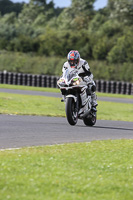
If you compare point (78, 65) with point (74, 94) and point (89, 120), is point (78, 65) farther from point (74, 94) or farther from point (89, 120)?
point (89, 120)

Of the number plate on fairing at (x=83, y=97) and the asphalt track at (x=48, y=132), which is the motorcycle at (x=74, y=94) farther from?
the asphalt track at (x=48, y=132)

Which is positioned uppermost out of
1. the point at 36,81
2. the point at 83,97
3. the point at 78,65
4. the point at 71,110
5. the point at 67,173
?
the point at 78,65

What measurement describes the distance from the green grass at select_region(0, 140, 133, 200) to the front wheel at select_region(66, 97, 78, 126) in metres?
2.20

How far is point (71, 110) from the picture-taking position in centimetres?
1212

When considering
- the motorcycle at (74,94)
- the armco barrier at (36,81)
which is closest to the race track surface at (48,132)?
the motorcycle at (74,94)

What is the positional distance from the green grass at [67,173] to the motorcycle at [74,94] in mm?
2401

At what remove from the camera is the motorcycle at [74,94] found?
39.8 ft

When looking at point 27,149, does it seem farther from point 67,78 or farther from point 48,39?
point 48,39

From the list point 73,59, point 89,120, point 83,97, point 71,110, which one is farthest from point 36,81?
point 71,110

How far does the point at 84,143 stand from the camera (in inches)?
406

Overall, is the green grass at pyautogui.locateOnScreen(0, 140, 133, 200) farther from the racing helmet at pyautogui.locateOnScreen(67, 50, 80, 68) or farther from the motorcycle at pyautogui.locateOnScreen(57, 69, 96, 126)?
the racing helmet at pyautogui.locateOnScreen(67, 50, 80, 68)

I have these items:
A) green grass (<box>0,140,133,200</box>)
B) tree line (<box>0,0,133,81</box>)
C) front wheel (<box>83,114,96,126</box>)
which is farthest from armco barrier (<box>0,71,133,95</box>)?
green grass (<box>0,140,133,200</box>)

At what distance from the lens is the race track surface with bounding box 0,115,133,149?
1012cm

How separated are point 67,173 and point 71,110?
16.8 ft
